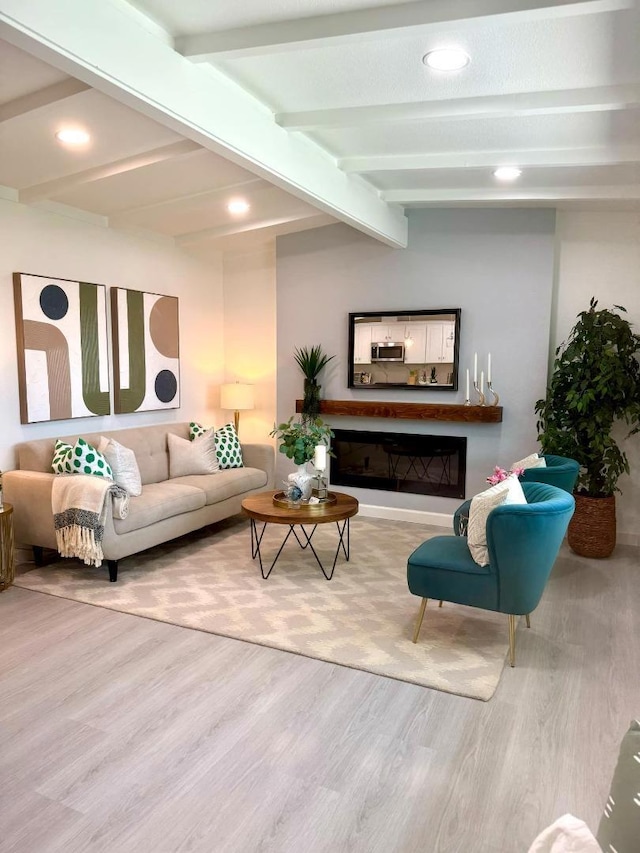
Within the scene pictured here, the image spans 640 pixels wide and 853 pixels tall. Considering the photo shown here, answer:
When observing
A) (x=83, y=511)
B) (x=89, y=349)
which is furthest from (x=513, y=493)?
(x=89, y=349)

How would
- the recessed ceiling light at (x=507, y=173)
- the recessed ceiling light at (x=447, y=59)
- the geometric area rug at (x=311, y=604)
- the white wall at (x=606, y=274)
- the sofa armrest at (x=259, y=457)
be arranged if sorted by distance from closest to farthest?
the recessed ceiling light at (x=447, y=59) → the geometric area rug at (x=311, y=604) → the recessed ceiling light at (x=507, y=173) → the white wall at (x=606, y=274) → the sofa armrest at (x=259, y=457)

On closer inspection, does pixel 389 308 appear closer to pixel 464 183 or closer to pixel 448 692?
pixel 464 183

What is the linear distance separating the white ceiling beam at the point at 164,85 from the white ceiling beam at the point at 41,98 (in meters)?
0.45

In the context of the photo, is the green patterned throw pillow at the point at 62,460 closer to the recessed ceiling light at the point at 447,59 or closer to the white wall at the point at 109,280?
the white wall at the point at 109,280

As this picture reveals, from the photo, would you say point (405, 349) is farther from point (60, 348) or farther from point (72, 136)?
point (72, 136)

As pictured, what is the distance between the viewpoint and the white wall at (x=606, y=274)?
468cm

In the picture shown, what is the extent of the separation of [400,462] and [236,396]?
A: 1720 millimetres

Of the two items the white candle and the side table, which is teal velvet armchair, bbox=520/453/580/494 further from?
the side table

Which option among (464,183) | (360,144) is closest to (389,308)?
(464,183)

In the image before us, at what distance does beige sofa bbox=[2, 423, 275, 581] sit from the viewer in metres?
3.88

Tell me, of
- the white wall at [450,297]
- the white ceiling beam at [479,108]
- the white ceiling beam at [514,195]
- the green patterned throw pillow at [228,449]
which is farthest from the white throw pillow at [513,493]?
the green patterned throw pillow at [228,449]

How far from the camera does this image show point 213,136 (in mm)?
2689

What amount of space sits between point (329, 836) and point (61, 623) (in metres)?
2.05

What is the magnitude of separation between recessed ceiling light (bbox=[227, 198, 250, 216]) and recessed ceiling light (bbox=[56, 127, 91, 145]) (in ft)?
4.53
